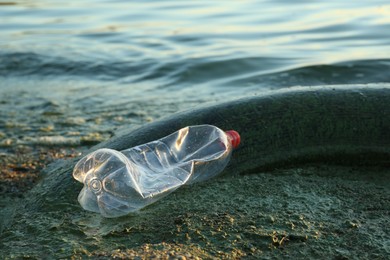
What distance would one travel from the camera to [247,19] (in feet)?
37.3

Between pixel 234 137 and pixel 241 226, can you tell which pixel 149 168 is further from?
pixel 241 226

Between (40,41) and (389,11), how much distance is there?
5.57 metres

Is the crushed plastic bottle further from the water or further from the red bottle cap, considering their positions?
the water

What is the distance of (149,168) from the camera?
156 inches

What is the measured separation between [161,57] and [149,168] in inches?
211

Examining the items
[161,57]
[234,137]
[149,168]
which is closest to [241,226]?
[234,137]

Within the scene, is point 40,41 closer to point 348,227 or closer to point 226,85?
point 226,85

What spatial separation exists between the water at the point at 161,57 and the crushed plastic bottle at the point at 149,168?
1.72 metres

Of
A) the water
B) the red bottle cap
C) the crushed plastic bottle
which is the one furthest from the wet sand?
the water

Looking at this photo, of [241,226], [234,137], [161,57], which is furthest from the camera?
[161,57]

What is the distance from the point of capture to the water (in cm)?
673

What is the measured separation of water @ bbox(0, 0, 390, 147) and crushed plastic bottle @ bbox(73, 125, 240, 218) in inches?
67.6

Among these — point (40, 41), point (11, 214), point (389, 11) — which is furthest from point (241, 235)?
point (389, 11)

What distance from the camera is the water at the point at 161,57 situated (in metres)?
6.73
